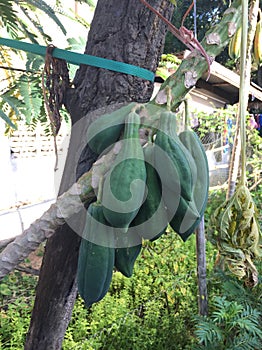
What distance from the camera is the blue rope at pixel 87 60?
680 millimetres

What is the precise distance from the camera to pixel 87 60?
68 cm

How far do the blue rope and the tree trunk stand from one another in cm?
5

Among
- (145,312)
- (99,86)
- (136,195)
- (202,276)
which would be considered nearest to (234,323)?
(202,276)

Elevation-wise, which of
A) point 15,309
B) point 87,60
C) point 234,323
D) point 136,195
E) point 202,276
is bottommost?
point 15,309

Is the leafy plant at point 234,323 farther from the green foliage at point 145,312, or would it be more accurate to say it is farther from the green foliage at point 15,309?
the green foliage at point 15,309

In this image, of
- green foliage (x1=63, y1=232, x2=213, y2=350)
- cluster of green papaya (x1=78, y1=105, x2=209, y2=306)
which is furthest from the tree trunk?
green foliage (x1=63, y1=232, x2=213, y2=350)

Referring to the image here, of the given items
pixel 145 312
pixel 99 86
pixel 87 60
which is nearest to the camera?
pixel 87 60

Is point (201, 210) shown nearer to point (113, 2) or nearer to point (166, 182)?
point (166, 182)

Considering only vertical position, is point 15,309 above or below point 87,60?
below

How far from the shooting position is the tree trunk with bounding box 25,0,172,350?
0.83 metres

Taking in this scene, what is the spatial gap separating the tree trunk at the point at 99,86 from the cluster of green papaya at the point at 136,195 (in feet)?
0.67

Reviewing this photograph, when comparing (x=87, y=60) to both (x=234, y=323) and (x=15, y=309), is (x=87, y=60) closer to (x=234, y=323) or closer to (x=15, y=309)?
(x=234, y=323)

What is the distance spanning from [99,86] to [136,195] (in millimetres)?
380

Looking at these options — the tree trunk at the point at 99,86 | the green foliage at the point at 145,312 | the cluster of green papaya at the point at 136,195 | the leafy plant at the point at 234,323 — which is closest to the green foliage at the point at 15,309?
the green foliage at the point at 145,312
